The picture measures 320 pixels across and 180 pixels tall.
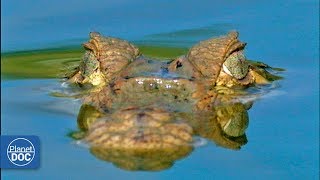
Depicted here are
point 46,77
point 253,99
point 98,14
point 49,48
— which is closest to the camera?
point 253,99

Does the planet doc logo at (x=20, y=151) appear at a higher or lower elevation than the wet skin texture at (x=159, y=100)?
lower

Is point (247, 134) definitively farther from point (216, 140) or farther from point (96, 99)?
point (96, 99)

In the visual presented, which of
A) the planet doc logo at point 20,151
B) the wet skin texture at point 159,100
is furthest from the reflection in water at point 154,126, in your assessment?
the planet doc logo at point 20,151

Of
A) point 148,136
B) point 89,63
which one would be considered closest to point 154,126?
point 148,136

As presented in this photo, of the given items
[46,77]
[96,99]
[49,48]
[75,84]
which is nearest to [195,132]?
[96,99]

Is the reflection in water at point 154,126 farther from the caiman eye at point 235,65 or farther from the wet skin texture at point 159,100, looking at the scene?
the caiman eye at point 235,65

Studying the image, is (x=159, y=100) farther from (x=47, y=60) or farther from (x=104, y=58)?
(x=47, y=60)

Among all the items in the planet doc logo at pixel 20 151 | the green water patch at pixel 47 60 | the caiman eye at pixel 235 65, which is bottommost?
the planet doc logo at pixel 20 151

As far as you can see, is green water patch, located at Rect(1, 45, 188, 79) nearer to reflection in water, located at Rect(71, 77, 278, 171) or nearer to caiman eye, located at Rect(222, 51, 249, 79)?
caiman eye, located at Rect(222, 51, 249, 79)
